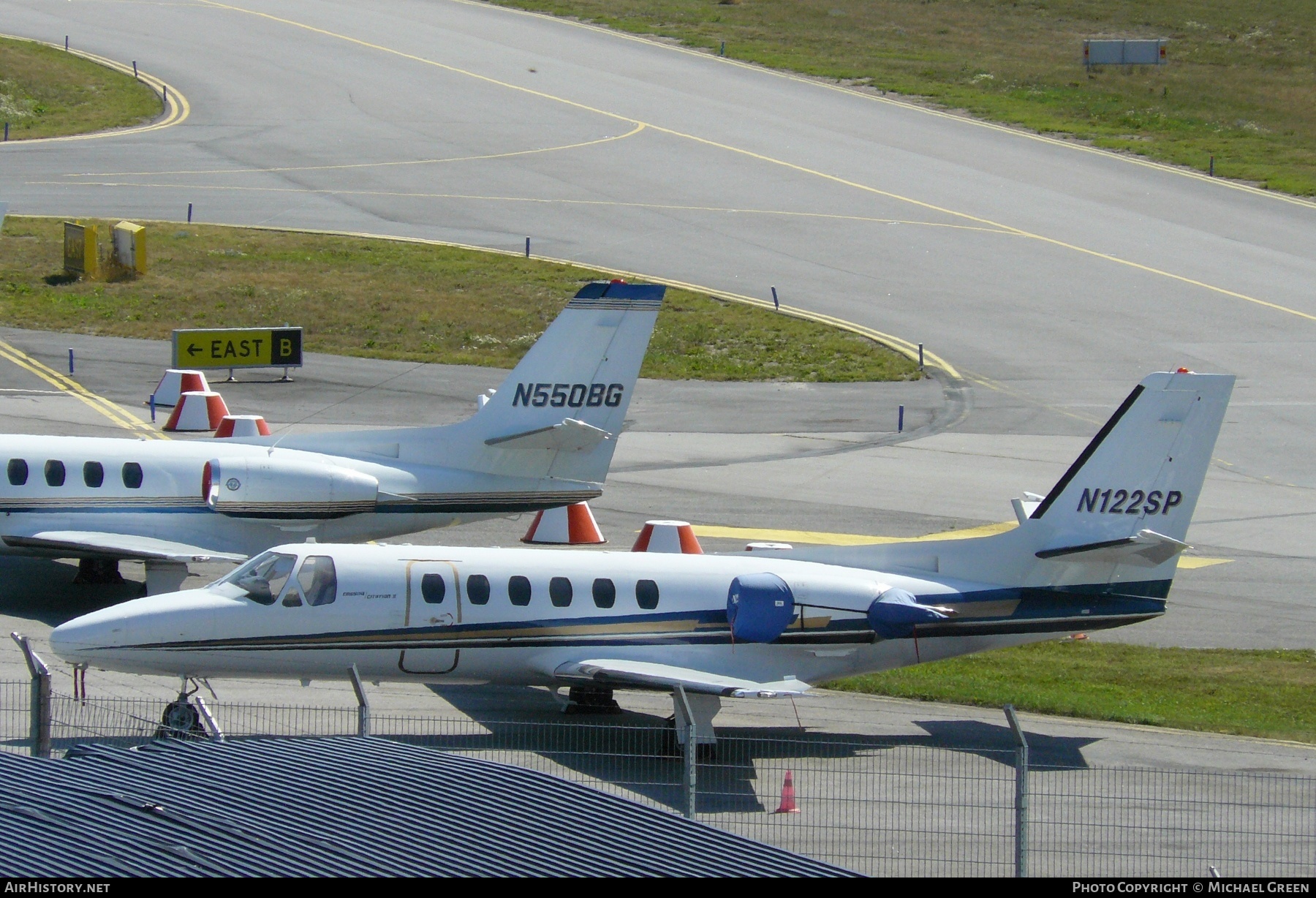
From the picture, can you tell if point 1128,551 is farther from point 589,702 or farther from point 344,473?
point 344,473

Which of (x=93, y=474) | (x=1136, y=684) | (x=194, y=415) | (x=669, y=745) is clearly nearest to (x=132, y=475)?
(x=93, y=474)

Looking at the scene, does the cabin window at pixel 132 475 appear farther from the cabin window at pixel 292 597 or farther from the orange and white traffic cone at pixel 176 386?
the orange and white traffic cone at pixel 176 386

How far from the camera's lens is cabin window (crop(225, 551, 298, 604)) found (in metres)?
18.4

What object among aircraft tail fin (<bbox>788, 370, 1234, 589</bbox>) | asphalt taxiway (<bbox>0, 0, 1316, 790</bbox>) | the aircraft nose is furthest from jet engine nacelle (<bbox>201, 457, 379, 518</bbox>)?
aircraft tail fin (<bbox>788, 370, 1234, 589</bbox>)

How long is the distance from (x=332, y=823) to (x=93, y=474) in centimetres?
1508

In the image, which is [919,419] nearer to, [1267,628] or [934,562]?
[1267,628]

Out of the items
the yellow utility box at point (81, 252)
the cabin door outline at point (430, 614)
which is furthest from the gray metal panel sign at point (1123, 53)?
the cabin door outline at point (430, 614)

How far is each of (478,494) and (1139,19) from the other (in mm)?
84929

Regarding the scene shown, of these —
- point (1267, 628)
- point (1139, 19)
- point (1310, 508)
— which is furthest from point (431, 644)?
point (1139, 19)

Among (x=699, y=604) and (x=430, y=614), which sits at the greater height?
(x=699, y=604)

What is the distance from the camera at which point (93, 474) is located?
24156mm

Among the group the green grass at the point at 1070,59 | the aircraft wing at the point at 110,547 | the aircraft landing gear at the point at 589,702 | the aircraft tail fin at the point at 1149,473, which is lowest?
the aircraft landing gear at the point at 589,702

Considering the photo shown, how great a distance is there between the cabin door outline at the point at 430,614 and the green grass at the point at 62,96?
177 ft

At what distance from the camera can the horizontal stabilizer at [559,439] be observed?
25.0 metres
